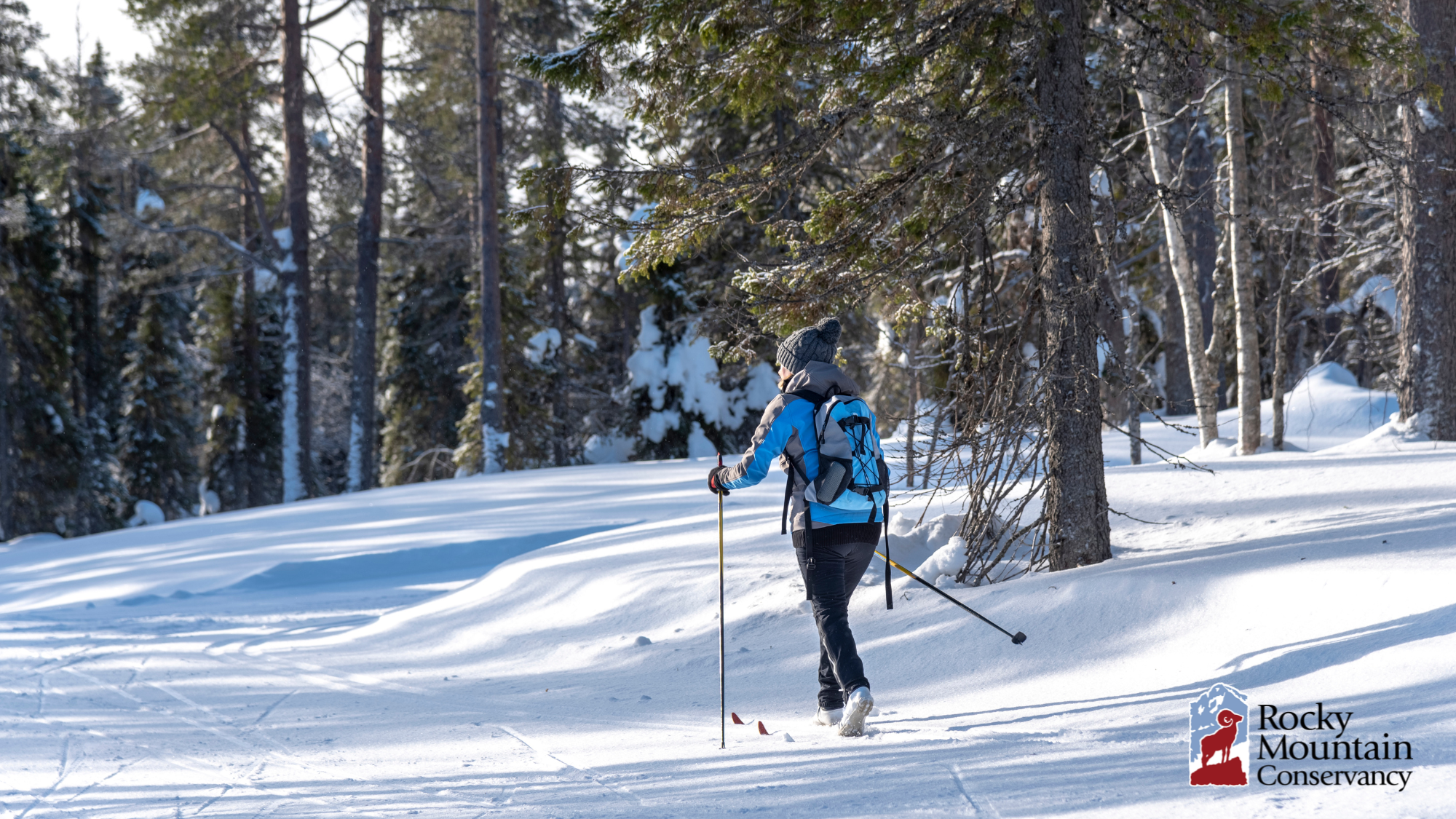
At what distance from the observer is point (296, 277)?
19281 mm

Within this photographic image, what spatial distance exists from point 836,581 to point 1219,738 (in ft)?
5.80

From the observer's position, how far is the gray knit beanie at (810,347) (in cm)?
500

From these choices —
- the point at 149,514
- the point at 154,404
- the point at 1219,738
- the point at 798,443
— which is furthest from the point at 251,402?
the point at 1219,738

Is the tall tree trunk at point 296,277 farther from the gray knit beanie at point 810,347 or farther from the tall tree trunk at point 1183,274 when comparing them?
the gray knit beanie at point 810,347

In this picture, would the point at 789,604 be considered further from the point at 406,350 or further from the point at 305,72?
the point at 406,350

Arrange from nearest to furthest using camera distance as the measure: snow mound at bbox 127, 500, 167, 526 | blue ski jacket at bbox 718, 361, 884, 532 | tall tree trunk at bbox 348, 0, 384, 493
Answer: blue ski jacket at bbox 718, 361, 884, 532 → tall tree trunk at bbox 348, 0, 384, 493 → snow mound at bbox 127, 500, 167, 526

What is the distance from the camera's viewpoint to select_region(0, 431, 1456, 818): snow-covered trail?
407 cm

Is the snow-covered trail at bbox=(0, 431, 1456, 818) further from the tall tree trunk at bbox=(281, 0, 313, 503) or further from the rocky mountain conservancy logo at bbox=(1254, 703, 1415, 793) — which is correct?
the tall tree trunk at bbox=(281, 0, 313, 503)

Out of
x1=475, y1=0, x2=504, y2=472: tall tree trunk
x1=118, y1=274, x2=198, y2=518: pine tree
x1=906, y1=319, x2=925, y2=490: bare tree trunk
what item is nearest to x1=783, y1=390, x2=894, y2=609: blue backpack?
x1=906, y1=319, x2=925, y2=490: bare tree trunk

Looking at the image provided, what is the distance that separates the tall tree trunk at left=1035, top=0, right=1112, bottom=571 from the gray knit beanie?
2.02 m

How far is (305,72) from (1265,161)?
16725 mm

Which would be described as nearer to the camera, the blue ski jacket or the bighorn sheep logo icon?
the bighorn sheep logo icon

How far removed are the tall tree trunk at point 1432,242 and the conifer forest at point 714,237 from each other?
35 mm

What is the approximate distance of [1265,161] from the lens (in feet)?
40.5
